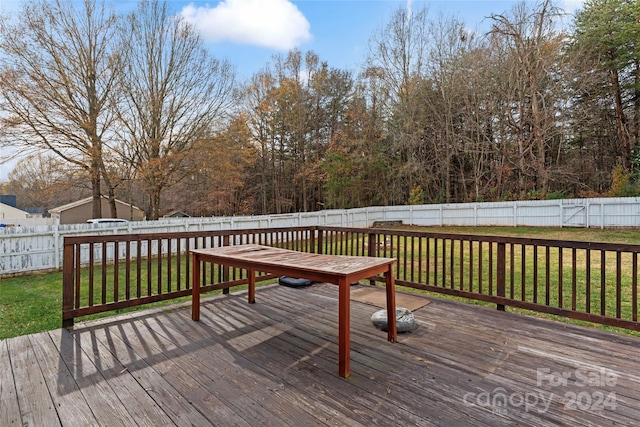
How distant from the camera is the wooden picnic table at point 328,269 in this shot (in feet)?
6.52

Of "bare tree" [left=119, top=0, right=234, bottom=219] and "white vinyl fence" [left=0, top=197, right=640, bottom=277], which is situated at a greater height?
"bare tree" [left=119, top=0, right=234, bottom=219]

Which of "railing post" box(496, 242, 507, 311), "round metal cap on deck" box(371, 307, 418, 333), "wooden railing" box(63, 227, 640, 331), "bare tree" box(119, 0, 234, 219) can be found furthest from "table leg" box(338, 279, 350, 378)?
"bare tree" box(119, 0, 234, 219)

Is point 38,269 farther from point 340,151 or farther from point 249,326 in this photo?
point 340,151

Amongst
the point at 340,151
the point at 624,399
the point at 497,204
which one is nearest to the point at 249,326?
the point at 624,399

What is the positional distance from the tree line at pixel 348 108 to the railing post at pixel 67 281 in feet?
27.5

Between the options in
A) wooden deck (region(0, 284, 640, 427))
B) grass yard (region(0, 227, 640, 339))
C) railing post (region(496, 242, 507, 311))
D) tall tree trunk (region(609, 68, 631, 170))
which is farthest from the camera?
tall tree trunk (region(609, 68, 631, 170))

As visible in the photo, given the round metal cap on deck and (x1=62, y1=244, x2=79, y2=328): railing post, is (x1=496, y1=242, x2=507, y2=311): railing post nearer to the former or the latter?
the round metal cap on deck

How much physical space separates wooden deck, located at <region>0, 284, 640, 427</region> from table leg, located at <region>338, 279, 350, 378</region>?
8cm

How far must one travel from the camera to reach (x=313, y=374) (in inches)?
78.1

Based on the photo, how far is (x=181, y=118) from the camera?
431 inches

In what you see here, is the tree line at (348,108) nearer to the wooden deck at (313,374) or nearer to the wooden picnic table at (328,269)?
the wooden picnic table at (328,269)

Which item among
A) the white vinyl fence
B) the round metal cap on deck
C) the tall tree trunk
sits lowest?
the round metal cap on deck

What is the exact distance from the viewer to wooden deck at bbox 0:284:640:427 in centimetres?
158

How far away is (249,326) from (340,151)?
43.0 ft
